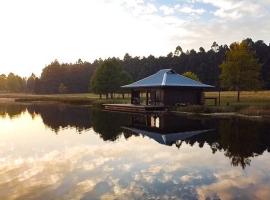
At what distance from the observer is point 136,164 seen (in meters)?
14.5

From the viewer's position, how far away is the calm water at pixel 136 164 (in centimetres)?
1061

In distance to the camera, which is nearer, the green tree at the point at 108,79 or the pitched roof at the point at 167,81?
the pitched roof at the point at 167,81

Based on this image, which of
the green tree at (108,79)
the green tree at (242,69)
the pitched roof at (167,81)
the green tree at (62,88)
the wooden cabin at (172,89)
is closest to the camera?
the pitched roof at (167,81)

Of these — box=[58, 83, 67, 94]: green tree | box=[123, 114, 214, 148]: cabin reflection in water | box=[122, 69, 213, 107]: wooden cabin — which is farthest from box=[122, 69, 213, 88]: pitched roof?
box=[58, 83, 67, 94]: green tree

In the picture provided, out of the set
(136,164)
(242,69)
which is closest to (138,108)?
(242,69)

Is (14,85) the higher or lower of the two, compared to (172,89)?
higher

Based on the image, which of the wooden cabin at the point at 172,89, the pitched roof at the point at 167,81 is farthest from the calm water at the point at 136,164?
the wooden cabin at the point at 172,89

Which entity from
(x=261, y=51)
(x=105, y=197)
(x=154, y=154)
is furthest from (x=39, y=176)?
→ (x=261, y=51)

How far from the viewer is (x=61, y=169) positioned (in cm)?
1351

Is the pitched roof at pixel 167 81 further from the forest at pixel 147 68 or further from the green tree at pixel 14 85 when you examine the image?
the green tree at pixel 14 85

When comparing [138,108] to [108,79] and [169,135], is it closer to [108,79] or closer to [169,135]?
[169,135]

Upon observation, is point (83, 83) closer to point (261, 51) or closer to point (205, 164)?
point (261, 51)

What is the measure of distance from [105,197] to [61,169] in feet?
13.3

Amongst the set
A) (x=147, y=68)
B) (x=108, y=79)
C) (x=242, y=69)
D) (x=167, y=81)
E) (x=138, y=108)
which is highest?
(x=147, y=68)
